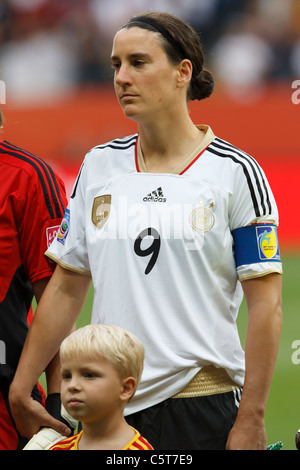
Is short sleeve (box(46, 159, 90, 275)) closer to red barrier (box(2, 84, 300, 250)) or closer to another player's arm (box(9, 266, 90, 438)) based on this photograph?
another player's arm (box(9, 266, 90, 438))

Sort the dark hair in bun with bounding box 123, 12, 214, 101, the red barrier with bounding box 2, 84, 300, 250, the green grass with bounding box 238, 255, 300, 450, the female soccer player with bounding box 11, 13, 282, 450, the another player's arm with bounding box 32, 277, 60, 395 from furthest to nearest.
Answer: the red barrier with bounding box 2, 84, 300, 250 → the green grass with bounding box 238, 255, 300, 450 → the another player's arm with bounding box 32, 277, 60, 395 → the dark hair in bun with bounding box 123, 12, 214, 101 → the female soccer player with bounding box 11, 13, 282, 450

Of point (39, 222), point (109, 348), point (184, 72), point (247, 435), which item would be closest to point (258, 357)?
point (247, 435)

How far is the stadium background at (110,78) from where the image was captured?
14.9 m

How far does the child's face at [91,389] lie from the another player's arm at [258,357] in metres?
A: 0.40

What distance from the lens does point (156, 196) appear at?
2.82 metres

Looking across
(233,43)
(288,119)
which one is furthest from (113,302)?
(233,43)

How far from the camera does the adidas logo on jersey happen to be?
281cm

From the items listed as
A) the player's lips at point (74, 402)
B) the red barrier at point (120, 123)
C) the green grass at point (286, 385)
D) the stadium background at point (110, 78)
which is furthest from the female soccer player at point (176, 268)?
the red barrier at point (120, 123)

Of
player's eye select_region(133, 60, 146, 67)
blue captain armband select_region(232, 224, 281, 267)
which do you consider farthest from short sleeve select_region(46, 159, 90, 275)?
blue captain armband select_region(232, 224, 281, 267)

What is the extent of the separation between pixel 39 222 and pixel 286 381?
4.44m

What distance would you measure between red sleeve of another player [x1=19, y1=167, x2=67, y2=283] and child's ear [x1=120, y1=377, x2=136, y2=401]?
0.59 m

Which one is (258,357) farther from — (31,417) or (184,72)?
(184,72)

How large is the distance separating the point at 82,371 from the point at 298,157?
12704mm

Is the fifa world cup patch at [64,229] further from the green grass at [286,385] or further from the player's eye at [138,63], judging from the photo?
the green grass at [286,385]
